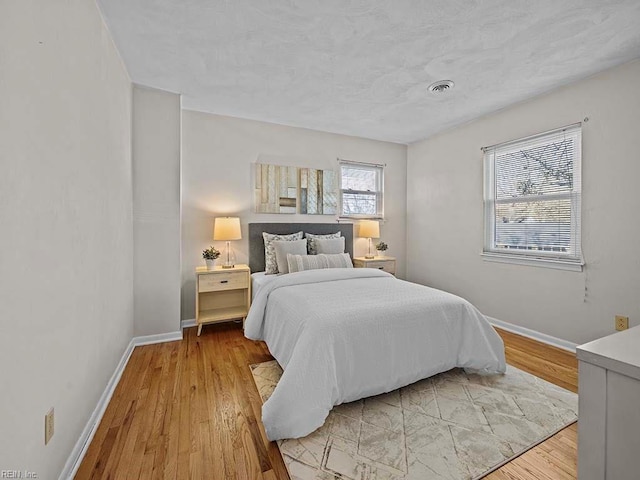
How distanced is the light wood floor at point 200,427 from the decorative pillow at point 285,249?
97 cm

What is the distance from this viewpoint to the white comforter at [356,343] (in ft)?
5.26

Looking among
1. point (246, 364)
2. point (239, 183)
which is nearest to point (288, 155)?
point (239, 183)

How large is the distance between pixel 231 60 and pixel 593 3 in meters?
2.48

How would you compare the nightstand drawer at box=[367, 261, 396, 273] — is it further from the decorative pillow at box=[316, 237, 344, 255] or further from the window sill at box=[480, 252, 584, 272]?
the window sill at box=[480, 252, 584, 272]

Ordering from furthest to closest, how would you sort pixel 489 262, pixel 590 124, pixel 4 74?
1. pixel 489 262
2. pixel 590 124
3. pixel 4 74

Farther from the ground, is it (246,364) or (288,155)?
(288,155)

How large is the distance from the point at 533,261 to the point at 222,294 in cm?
354

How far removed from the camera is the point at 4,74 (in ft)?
2.98

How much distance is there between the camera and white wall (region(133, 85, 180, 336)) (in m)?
2.85

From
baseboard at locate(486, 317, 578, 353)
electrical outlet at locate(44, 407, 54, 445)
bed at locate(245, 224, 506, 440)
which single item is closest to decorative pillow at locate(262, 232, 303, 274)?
bed at locate(245, 224, 506, 440)

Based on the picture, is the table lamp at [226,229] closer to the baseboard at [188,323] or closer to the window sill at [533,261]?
the baseboard at [188,323]

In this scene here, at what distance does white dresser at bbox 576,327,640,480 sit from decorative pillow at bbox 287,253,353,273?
2313mm

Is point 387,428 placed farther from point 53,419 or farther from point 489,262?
point 489,262

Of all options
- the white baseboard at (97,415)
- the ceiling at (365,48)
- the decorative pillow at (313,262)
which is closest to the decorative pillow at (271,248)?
the decorative pillow at (313,262)
